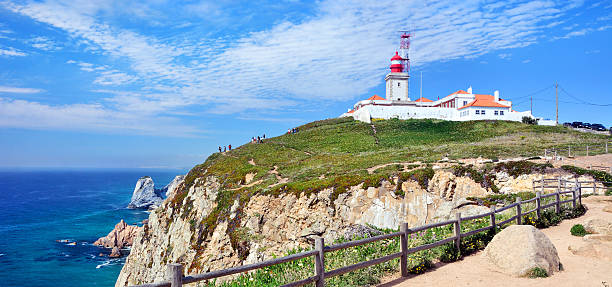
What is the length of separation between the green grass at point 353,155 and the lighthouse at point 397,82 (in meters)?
12.1

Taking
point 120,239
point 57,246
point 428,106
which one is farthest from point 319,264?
point 428,106

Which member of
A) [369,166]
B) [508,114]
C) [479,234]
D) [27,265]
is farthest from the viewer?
[508,114]

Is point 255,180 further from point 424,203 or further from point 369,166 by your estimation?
point 424,203

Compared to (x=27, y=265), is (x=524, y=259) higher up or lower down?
higher up

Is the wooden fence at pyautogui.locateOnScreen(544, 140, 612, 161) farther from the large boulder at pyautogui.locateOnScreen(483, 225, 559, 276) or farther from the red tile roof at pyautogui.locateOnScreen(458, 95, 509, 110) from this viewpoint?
the red tile roof at pyautogui.locateOnScreen(458, 95, 509, 110)

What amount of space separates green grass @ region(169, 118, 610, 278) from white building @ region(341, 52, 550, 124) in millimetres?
4157

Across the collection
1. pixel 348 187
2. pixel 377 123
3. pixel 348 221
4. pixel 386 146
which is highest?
pixel 377 123

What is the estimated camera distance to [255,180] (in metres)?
43.6

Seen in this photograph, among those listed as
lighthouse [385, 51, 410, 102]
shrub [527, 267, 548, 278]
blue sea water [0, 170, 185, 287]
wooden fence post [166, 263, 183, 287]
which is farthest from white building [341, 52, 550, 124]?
wooden fence post [166, 263, 183, 287]

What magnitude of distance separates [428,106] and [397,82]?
9.41 metres

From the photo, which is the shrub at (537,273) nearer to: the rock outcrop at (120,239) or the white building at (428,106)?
the rock outcrop at (120,239)

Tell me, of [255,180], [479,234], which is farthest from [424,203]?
[255,180]

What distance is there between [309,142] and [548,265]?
187ft

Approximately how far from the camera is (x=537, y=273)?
9641 millimetres
